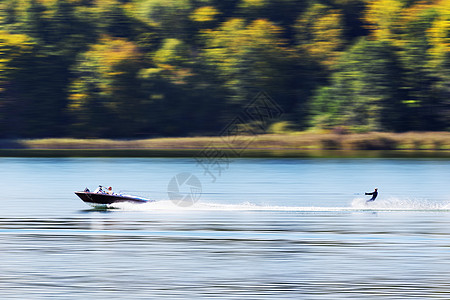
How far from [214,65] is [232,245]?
97.0 m

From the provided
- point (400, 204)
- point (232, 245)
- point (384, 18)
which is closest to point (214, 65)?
point (384, 18)

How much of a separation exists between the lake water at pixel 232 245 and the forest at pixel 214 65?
60989 millimetres

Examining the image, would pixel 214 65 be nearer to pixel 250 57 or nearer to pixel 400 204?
pixel 250 57

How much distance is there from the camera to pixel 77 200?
154 feet

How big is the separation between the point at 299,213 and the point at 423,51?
82326 millimetres

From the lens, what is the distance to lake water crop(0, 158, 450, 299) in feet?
78.9

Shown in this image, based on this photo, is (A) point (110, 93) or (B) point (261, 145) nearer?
(B) point (261, 145)

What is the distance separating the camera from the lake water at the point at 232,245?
2406 cm

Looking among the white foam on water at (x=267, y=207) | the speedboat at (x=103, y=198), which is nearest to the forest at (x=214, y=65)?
the white foam on water at (x=267, y=207)

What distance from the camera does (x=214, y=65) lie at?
12581 cm

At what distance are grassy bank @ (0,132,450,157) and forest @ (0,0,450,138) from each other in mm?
1706

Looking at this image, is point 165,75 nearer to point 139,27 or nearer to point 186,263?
point 139,27

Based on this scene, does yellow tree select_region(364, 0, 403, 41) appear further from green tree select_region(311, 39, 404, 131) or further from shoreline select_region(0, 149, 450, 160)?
shoreline select_region(0, 149, 450, 160)

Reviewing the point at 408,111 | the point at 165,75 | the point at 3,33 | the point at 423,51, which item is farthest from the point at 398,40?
the point at 3,33
